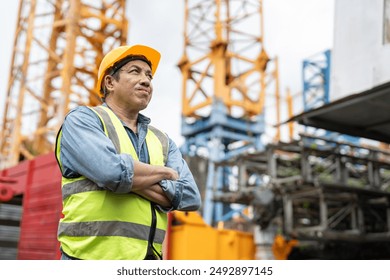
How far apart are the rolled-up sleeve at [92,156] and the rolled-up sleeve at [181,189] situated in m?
0.20

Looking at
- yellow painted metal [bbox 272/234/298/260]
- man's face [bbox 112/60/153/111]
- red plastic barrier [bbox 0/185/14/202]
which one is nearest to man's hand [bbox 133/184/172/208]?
man's face [bbox 112/60/153/111]

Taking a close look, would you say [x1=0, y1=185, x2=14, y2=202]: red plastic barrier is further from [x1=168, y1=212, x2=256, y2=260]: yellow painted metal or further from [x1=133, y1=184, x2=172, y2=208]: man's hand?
[x1=133, y1=184, x2=172, y2=208]: man's hand

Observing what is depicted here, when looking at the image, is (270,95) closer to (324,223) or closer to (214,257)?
(324,223)

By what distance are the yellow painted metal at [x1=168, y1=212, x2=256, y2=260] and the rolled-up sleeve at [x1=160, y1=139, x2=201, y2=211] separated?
14.4 feet

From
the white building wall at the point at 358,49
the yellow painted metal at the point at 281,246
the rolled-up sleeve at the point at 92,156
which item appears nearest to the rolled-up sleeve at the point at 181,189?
the rolled-up sleeve at the point at 92,156

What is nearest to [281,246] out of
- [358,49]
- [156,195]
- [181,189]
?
[358,49]

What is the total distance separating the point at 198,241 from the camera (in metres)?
6.66

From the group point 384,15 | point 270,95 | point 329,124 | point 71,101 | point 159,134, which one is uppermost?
point 270,95

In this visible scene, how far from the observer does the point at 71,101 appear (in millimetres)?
16922

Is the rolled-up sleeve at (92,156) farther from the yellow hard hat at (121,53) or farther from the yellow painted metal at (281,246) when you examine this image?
the yellow painted metal at (281,246)

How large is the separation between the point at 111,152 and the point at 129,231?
11.4 inches

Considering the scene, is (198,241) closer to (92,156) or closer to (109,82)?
(109,82)
